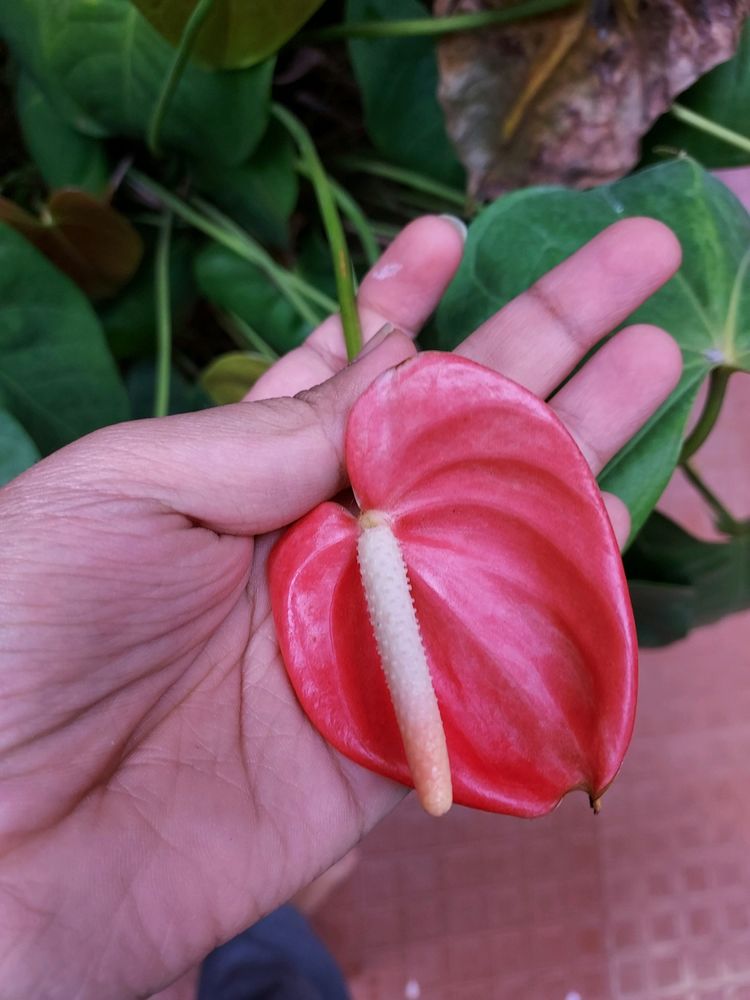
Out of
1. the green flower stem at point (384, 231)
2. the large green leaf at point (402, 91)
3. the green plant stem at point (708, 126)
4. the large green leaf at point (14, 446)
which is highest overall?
the large green leaf at point (402, 91)

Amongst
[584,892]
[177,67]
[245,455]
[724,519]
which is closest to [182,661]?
[245,455]

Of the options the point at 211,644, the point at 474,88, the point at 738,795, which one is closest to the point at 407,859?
the point at 738,795

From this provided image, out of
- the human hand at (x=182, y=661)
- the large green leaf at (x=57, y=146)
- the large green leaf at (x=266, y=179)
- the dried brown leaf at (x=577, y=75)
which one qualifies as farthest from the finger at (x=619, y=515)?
the large green leaf at (x=57, y=146)

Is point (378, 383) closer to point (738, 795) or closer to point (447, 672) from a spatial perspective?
point (447, 672)

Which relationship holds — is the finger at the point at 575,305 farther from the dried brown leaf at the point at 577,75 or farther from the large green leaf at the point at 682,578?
the large green leaf at the point at 682,578

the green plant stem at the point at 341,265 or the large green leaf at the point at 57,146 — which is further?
the large green leaf at the point at 57,146

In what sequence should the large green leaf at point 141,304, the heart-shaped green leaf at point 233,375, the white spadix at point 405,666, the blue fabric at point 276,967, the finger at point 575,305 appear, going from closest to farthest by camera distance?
the white spadix at point 405,666 → the finger at point 575,305 → the heart-shaped green leaf at point 233,375 → the large green leaf at point 141,304 → the blue fabric at point 276,967

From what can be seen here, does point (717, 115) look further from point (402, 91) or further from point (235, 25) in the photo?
point (235, 25)
